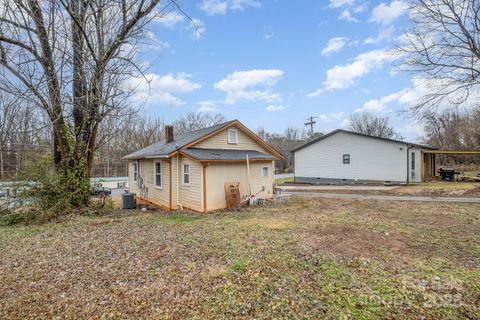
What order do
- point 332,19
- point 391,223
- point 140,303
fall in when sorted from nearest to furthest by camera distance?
point 140,303 → point 391,223 → point 332,19

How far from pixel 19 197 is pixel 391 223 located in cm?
1186

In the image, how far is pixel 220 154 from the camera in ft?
38.3

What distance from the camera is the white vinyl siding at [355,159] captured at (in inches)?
773

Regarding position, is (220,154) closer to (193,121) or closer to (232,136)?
(232,136)

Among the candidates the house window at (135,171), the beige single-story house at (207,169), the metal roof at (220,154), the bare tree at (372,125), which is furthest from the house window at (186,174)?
the bare tree at (372,125)

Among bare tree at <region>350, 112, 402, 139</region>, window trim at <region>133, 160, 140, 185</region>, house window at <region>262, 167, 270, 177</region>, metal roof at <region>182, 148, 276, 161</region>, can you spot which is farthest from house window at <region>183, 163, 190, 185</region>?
bare tree at <region>350, 112, 402, 139</region>

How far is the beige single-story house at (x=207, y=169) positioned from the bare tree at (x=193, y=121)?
2402cm

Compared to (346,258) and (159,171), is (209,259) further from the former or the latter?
(159,171)

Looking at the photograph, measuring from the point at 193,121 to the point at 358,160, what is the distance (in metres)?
25.0

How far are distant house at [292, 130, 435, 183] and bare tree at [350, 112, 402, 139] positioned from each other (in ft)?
77.2

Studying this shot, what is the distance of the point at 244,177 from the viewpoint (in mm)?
12039

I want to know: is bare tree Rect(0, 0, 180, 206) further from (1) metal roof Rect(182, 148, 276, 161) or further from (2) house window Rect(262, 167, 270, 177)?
(2) house window Rect(262, 167, 270, 177)

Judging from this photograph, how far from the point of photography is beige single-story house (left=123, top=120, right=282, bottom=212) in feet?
34.9

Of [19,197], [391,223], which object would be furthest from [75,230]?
[391,223]
